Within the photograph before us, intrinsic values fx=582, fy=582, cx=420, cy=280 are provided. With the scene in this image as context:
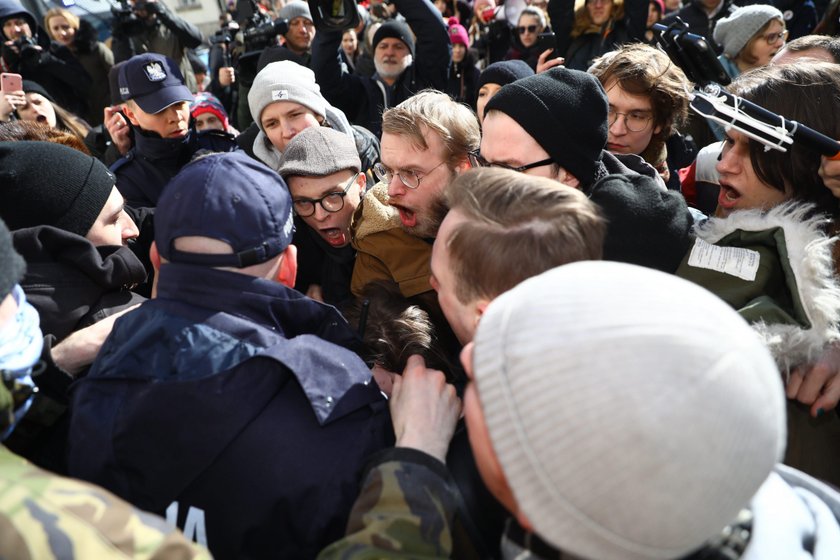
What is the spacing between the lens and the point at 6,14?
238 inches

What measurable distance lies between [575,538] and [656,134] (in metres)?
2.42

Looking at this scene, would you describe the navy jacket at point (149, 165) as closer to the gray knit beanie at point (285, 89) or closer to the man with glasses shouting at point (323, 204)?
the gray knit beanie at point (285, 89)

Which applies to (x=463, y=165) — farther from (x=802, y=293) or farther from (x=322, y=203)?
(x=802, y=293)

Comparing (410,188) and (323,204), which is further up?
(410,188)

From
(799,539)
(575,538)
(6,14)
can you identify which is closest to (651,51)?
(799,539)

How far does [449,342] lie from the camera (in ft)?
6.08

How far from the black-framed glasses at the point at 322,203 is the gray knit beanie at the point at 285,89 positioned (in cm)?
108

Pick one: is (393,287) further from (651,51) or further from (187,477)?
(651,51)

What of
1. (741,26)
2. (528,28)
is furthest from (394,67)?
(741,26)

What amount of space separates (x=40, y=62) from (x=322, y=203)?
5.01m

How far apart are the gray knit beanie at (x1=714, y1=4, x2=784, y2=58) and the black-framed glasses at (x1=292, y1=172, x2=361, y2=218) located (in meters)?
3.32

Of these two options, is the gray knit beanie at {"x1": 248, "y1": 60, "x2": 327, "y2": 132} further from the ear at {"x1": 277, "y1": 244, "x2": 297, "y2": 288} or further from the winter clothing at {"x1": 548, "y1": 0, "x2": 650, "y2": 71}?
the winter clothing at {"x1": 548, "y1": 0, "x2": 650, "y2": 71}

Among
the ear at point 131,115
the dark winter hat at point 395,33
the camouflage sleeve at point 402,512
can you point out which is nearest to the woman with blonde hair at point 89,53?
the ear at point 131,115

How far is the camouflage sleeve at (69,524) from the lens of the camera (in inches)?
33.9
